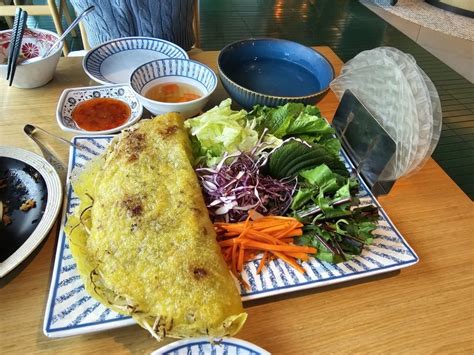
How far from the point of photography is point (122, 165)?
1.21 metres

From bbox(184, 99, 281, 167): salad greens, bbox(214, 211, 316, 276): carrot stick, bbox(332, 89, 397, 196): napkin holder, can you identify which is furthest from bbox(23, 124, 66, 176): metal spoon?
bbox(332, 89, 397, 196): napkin holder

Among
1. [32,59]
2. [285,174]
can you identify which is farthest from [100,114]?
[285,174]

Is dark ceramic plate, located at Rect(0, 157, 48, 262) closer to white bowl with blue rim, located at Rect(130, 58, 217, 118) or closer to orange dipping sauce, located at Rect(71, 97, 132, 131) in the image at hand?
orange dipping sauce, located at Rect(71, 97, 132, 131)

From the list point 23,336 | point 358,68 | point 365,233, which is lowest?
point 23,336

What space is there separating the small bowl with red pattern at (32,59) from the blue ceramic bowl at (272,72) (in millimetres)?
862

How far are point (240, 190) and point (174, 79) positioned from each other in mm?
754

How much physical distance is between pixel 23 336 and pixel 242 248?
0.66 metres

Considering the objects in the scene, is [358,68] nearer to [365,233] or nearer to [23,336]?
[365,233]

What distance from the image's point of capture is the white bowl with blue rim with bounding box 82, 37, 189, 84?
6.08 ft

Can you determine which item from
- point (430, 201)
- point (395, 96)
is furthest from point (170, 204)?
point (430, 201)

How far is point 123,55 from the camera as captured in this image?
197cm

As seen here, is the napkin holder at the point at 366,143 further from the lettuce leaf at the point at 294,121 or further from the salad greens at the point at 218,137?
the salad greens at the point at 218,137

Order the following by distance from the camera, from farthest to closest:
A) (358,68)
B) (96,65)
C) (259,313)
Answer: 1. (96,65)
2. (358,68)
3. (259,313)

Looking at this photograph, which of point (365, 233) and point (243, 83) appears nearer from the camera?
point (365, 233)
